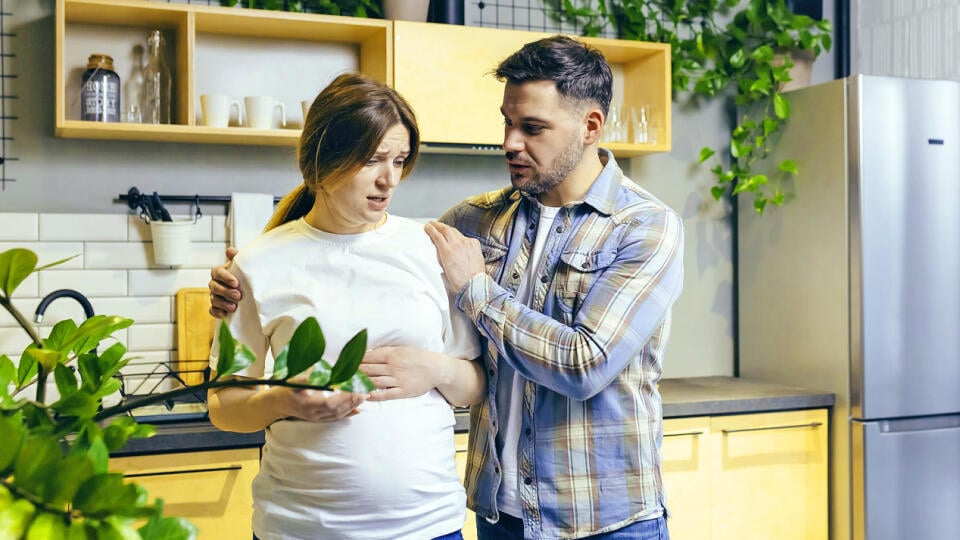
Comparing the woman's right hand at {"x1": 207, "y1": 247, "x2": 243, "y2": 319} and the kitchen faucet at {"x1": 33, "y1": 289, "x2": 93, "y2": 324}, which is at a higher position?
the woman's right hand at {"x1": 207, "y1": 247, "x2": 243, "y2": 319}

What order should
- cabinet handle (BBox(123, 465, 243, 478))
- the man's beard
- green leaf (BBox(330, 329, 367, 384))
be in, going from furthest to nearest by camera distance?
1. cabinet handle (BBox(123, 465, 243, 478))
2. the man's beard
3. green leaf (BBox(330, 329, 367, 384))

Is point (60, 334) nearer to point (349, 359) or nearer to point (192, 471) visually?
point (349, 359)

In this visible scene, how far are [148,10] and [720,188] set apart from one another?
78.1 inches

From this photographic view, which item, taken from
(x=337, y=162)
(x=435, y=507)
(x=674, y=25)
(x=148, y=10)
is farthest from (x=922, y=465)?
(x=148, y=10)

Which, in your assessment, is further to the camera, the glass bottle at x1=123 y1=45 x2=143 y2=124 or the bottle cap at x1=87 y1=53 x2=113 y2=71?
the glass bottle at x1=123 y1=45 x2=143 y2=124

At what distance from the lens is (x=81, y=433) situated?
493mm

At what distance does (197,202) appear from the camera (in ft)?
9.82

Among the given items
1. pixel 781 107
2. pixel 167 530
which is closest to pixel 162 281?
pixel 781 107

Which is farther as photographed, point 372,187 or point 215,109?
point 215,109

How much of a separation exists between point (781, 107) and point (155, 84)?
200 centimetres

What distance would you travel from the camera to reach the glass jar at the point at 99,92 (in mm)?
2740

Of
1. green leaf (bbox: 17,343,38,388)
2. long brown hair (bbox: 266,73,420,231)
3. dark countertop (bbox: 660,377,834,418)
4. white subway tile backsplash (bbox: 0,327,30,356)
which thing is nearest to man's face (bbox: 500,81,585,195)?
long brown hair (bbox: 266,73,420,231)

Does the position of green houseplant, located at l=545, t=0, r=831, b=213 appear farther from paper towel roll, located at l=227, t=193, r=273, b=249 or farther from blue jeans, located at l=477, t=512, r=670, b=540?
blue jeans, located at l=477, t=512, r=670, b=540

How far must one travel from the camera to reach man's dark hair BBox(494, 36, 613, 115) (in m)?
1.69
